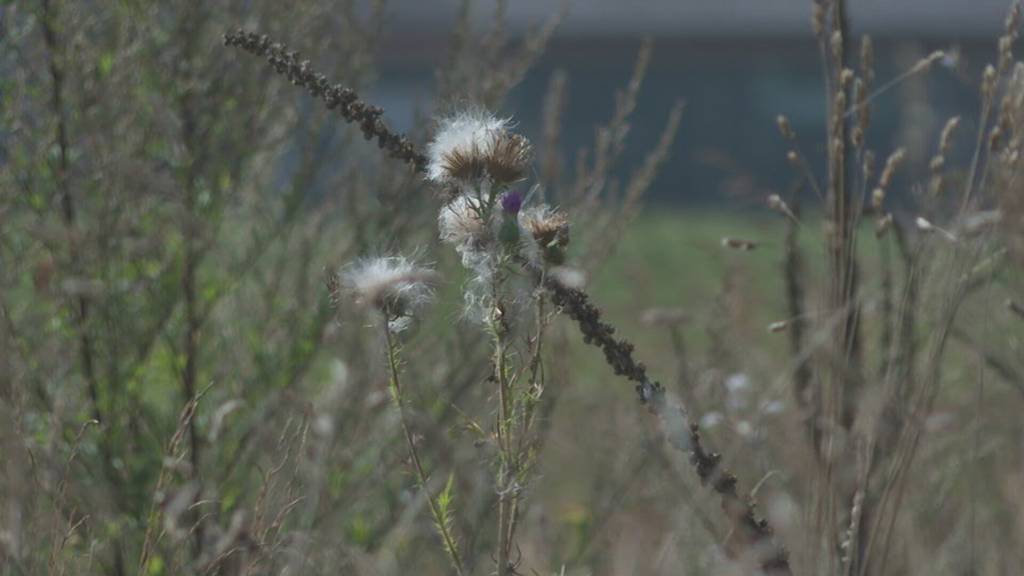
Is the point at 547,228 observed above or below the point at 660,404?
above

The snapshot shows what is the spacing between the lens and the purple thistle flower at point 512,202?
158cm

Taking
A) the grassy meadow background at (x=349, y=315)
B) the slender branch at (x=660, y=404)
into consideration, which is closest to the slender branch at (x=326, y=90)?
the slender branch at (x=660, y=404)

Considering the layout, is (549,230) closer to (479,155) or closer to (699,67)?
(479,155)

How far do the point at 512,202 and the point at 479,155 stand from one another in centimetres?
7

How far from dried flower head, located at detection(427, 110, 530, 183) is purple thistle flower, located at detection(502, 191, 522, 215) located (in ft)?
0.12

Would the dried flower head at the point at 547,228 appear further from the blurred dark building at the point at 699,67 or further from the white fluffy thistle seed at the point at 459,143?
the blurred dark building at the point at 699,67

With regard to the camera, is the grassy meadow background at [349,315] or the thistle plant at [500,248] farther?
the grassy meadow background at [349,315]

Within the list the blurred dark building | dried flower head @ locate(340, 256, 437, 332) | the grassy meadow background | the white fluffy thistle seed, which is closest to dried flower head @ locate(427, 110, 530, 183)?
the white fluffy thistle seed

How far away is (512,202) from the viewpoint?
62.1 inches

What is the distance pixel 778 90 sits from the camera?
21.0 meters

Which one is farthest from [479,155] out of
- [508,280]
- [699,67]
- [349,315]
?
[699,67]

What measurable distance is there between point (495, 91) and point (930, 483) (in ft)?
3.94

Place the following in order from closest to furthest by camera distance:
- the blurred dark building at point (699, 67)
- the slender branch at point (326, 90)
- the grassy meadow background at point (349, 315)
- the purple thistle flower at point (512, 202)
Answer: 1. the purple thistle flower at point (512, 202)
2. the slender branch at point (326, 90)
3. the grassy meadow background at point (349, 315)
4. the blurred dark building at point (699, 67)

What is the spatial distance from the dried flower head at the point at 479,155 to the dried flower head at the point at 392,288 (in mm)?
113
